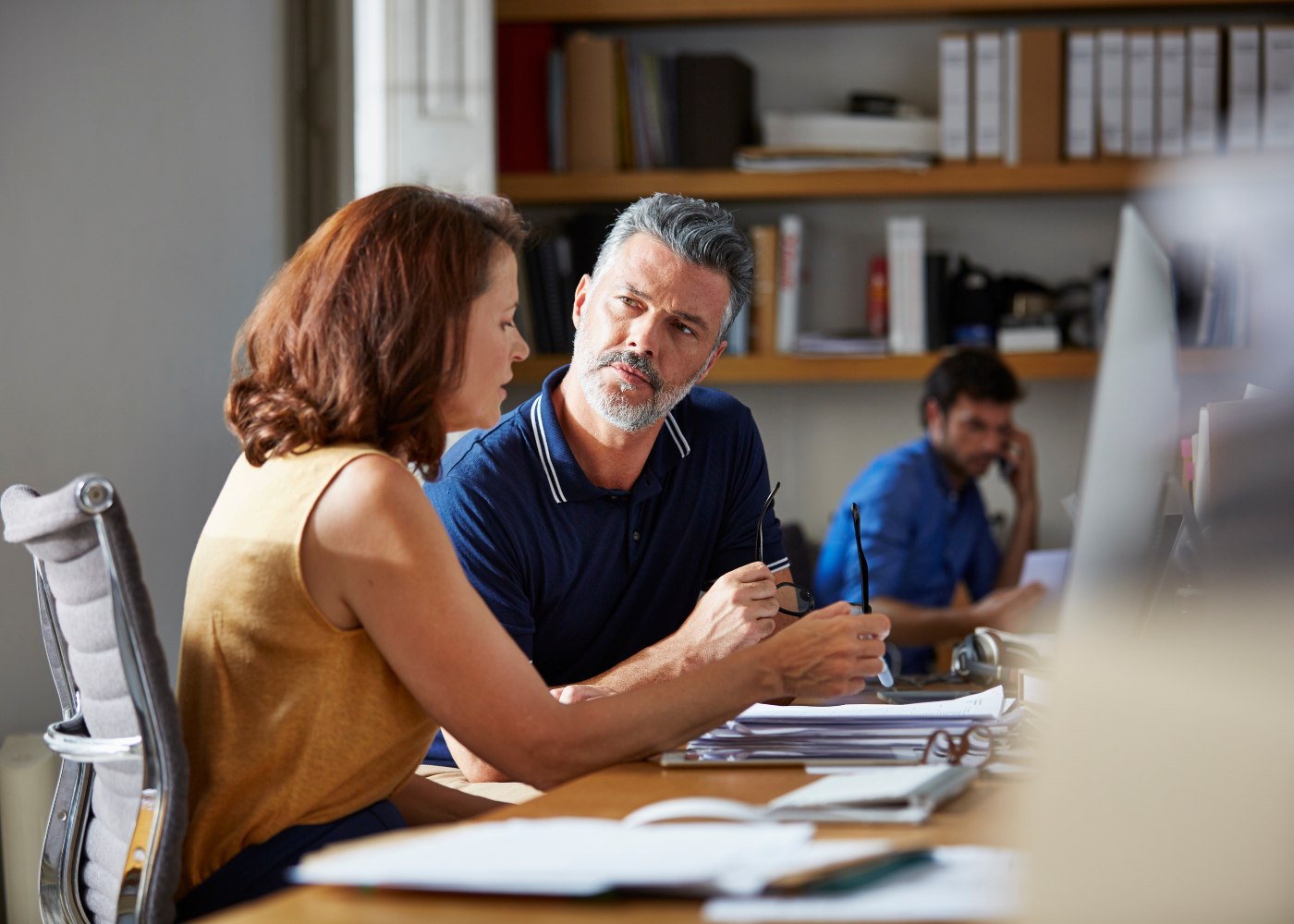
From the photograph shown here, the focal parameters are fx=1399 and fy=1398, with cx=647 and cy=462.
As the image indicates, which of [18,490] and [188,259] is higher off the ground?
[188,259]

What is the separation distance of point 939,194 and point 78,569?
315 cm

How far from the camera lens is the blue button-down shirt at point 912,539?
3219 mm

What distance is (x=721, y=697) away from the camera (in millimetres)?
1196

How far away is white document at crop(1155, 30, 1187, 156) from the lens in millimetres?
3645

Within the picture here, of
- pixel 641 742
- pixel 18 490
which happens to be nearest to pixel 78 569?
pixel 18 490

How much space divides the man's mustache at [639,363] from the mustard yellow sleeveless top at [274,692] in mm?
704

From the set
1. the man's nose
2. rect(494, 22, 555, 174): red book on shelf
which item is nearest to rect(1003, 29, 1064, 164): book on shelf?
rect(494, 22, 555, 174): red book on shelf

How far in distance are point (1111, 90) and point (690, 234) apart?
7.30 feet

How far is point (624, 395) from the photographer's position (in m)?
1.83

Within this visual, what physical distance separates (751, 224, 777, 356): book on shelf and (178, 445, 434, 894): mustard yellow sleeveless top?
2.66 metres

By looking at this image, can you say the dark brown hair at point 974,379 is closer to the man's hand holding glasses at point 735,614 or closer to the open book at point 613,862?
the man's hand holding glasses at point 735,614

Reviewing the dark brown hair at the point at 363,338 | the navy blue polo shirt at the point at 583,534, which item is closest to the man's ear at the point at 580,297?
the navy blue polo shirt at the point at 583,534

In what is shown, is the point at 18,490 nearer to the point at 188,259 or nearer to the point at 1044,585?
the point at 188,259

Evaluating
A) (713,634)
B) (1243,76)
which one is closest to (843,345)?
(1243,76)
